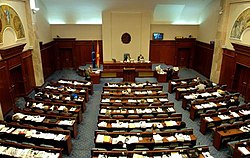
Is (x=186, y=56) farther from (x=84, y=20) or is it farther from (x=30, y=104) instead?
(x=30, y=104)

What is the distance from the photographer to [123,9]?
18.9m

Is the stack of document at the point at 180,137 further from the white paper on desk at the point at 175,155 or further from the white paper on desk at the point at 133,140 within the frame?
the white paper on desk at the point at 133,140

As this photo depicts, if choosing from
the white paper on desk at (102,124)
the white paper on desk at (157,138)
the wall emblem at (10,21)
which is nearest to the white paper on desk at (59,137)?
the white paper on desk at (102,124)

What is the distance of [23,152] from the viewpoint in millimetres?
6918

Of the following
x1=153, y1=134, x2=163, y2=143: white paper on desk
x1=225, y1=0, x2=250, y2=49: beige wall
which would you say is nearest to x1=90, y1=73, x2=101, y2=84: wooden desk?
x1=153, y1=134, x2=163, y2=143: white paper on desk

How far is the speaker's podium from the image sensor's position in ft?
54.0

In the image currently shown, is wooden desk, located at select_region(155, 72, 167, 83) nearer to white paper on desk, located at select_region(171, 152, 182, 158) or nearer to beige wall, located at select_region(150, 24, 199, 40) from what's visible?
beige wall, located at select_region(150, 24, 199, 40)

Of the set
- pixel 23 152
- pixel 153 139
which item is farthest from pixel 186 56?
pixel 23 152

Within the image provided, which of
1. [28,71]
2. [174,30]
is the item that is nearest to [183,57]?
[174,30]

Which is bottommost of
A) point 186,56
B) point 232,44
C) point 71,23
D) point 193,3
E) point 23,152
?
point 23,152

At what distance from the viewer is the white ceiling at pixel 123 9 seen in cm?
1731

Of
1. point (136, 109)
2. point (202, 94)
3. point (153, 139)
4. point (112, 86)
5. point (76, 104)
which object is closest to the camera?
point (153, 139)

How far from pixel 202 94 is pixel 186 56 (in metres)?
10.0

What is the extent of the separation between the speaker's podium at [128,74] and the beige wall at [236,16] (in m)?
7.39
